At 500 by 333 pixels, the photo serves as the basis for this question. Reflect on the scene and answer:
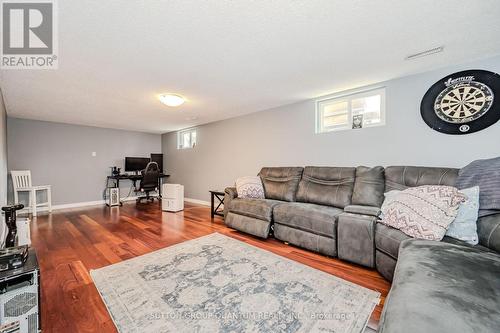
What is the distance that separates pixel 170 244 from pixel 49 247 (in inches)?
61.2

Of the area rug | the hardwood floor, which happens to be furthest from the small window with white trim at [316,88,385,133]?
the area rug

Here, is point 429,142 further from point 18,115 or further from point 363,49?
point 18,115

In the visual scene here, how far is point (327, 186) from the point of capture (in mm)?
2979

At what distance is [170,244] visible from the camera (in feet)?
9.06

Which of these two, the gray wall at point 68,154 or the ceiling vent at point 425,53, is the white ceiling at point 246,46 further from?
the gray wall at point 68,154

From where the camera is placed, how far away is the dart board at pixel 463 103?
2111mm

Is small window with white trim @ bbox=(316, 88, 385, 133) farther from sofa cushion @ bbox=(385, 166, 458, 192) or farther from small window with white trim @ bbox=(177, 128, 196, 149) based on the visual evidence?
small window with white trim @ bbox=(177, 128, 196, 149)

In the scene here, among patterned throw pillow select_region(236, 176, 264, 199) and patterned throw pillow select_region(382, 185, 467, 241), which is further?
patterned throw pillow select_region(236, 176, 264, 199)

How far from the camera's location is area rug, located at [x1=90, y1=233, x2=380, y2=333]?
1.37 meters

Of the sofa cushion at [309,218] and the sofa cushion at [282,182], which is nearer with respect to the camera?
the sofa cushion at [309,218]

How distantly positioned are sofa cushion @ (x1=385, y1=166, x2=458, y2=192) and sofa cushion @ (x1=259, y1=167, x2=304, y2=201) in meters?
1.27

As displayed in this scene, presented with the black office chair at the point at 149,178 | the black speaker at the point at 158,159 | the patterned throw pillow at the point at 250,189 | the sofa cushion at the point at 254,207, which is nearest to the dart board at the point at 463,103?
the sofa cushion at the point at 254,207
